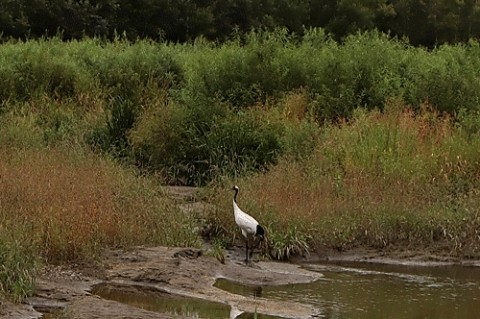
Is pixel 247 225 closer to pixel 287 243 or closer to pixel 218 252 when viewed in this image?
pixel 218 252

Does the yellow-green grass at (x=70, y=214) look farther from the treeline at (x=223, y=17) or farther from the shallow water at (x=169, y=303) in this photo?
the treeline at (x=223, y=17)

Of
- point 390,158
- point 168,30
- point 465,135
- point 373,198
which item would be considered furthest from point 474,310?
point 168,30

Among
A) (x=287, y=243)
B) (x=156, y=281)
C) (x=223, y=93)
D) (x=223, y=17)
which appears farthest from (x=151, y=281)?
(x=223, y=17)

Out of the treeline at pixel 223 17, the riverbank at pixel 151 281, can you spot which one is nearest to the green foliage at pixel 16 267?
the riverbank at pixel 151 281

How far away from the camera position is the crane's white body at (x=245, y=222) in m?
14.2

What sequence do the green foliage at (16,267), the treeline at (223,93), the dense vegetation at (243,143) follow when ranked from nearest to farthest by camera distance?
the green foliage at (16,267) → the dense vegetation at (243,143) → the treeline at (223,93)

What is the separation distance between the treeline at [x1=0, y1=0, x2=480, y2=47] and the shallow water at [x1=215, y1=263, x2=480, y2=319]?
66.3 ft

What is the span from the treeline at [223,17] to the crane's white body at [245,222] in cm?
2066

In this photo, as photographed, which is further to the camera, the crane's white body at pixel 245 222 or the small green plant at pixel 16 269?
the crane's white body at pixel 245 222

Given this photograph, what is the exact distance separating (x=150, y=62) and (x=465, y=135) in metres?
10.5

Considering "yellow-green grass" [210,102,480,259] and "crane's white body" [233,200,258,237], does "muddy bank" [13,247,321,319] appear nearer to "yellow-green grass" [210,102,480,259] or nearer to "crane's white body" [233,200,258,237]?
"crane's white body" [233,200,258,237]

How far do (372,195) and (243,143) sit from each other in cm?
432

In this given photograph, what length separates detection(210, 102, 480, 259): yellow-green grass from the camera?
1580cm

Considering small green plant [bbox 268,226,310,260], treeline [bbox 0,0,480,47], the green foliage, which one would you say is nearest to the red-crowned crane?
small green plant [bbox 268,226,310,260]
